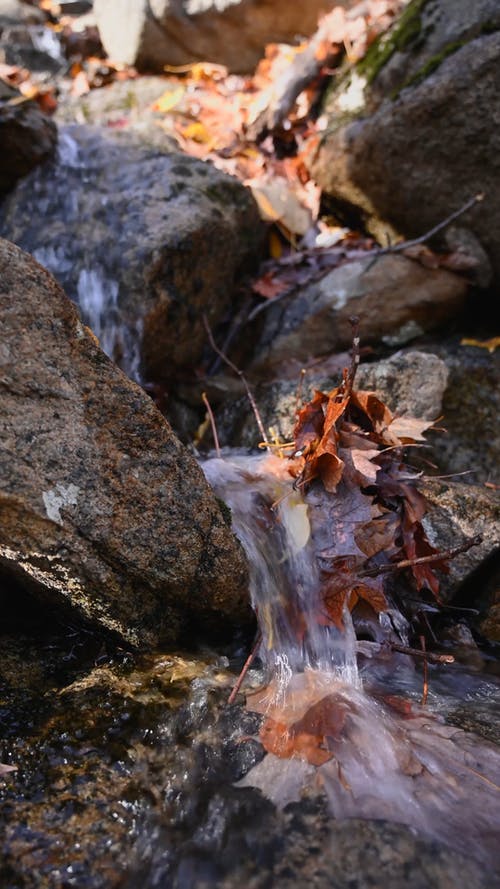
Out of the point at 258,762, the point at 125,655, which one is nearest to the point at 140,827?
the point at 258,762

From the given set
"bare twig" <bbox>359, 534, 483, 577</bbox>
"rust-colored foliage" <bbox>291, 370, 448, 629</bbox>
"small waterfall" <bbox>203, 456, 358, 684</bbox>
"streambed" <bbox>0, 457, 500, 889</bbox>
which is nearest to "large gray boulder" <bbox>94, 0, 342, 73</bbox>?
"rust-colored foliage" <bbox>291, 370, 448, 629</bbox>

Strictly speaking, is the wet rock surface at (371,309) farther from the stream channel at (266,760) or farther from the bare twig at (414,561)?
the bare twig at (414,561)

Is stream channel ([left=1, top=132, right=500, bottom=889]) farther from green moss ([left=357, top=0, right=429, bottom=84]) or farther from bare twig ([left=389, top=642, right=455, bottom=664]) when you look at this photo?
green moss ([left=357, top=0, right=429, bottom=84])

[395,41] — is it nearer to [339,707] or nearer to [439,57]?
[439,57]

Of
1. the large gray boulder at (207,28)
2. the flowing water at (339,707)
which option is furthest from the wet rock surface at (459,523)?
the large gray boulder at (207,28)

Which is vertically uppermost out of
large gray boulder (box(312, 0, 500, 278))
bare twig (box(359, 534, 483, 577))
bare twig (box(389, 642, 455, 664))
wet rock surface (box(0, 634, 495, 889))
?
large gray boulder (box(312, 0, 500, 278))
